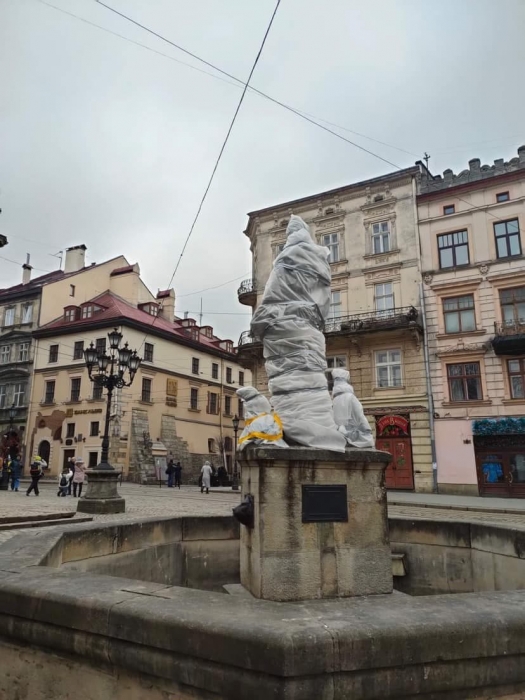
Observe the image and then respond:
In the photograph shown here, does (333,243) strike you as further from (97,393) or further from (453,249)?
(97,393)

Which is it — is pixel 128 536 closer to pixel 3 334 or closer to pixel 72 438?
pixel 72 438

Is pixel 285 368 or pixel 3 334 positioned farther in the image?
pixel 3 334

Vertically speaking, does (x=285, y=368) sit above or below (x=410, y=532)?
above

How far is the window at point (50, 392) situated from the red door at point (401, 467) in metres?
25.0

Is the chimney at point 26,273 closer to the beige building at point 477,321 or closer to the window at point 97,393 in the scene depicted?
the window at point 97,393

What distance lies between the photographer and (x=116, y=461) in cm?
3359

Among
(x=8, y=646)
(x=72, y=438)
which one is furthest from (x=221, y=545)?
(x=72, y=438)

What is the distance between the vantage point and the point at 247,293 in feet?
101

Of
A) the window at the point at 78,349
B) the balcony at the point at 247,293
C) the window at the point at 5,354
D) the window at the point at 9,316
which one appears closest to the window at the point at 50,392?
the window at the point at 78,349

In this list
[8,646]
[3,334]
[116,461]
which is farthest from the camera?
[3,334]

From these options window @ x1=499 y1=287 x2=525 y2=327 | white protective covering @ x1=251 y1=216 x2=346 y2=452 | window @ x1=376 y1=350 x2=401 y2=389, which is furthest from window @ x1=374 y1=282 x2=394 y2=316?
white protective covering @ x1=251 y1=216 x2=346 y2=452

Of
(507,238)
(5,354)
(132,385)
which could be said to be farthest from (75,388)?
(507,238)

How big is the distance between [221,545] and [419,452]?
65.4 ft

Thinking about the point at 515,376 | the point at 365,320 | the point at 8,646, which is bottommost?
the point at 8,646
